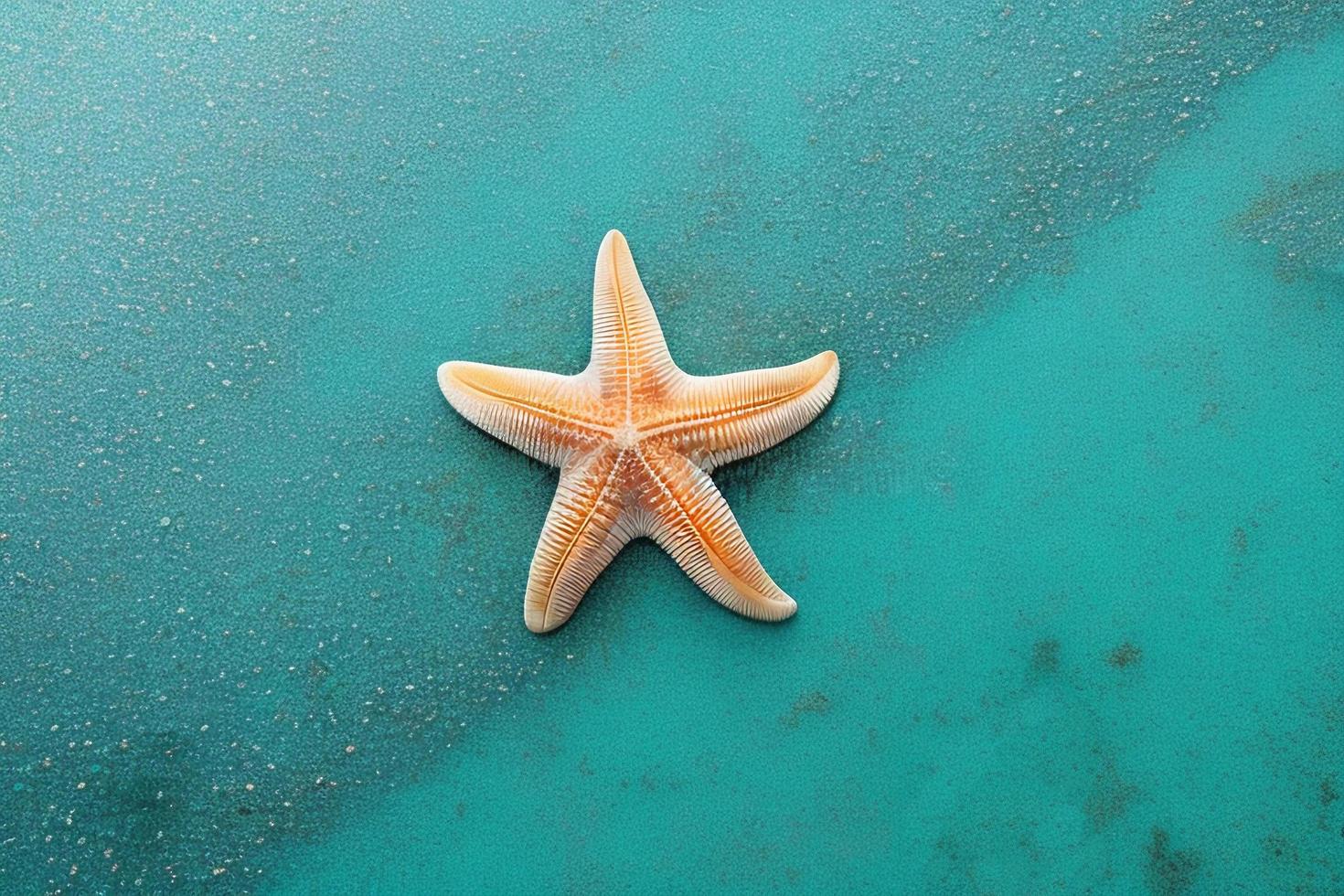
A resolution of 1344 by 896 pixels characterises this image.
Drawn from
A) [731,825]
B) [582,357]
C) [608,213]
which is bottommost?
[731,825]

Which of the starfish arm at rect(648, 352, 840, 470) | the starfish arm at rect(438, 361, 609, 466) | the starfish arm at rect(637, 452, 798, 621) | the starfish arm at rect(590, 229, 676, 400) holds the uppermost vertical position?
the starfish arm at rect(590, 229, 676, 400)

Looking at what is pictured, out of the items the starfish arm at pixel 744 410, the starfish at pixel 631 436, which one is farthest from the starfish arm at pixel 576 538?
the starfish arm at pixel 744 410

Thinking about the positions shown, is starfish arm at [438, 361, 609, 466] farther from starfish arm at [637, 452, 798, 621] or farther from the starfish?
starfish arm at [637, 452, 798, 621]

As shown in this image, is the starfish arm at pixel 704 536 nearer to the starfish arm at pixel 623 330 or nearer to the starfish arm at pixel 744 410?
the starfish arm at pixel 744 410

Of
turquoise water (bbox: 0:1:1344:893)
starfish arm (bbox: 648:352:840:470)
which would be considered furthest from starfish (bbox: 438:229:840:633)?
turquoise water (bbox: 0:1:1344:893)

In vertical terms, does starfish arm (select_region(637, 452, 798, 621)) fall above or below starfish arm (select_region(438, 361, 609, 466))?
below

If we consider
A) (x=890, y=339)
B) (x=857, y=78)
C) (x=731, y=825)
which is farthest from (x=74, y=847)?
(x=857, y=78)

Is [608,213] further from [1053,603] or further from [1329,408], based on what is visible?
[1329,408]
